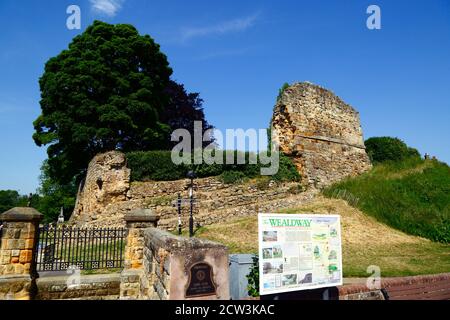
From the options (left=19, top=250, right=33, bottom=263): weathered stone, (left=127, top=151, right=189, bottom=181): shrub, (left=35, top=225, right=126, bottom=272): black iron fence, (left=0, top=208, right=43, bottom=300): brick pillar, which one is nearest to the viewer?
(left=0, top=208, right=43, bottom=300): brick pillar

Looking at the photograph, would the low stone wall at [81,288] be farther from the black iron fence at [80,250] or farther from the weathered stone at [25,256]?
the black iron fence at [80,250]

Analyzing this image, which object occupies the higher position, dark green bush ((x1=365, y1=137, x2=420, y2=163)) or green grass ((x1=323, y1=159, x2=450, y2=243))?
dark green bush ((x1=365, y1=137, x2=420, y2=163))

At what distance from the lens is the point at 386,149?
2806 cm

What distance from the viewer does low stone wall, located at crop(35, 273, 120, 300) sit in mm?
6816

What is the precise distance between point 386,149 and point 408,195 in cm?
1303

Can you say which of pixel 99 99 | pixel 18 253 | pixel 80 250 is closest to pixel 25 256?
pixel 18 253

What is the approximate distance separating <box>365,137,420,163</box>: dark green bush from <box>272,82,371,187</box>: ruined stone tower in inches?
295

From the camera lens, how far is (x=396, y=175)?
18.4 meters

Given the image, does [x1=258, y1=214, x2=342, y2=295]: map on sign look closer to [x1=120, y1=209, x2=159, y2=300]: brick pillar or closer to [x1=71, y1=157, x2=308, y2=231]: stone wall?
[x1=120, y1=209, x2=159, y2=300]: brick pillar

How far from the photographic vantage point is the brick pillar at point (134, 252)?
733 cm

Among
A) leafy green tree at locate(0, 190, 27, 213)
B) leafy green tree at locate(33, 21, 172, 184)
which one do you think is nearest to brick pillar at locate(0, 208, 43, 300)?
leafy green tree at locate(33, 21, 172, 184)

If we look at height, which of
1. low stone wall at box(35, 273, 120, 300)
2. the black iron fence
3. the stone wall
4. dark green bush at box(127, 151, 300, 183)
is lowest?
low stone wall at box(35, 273, 120, 300)
